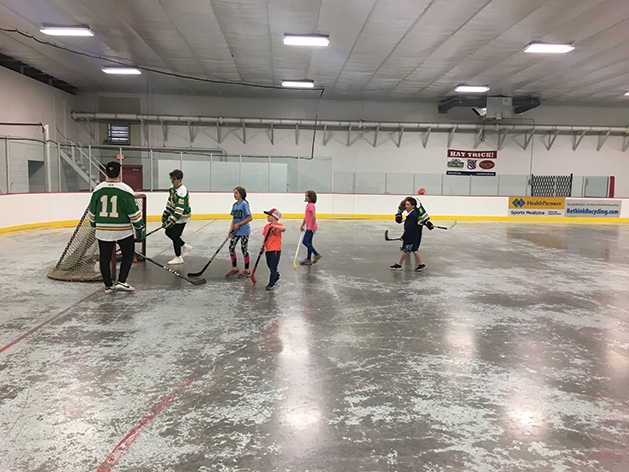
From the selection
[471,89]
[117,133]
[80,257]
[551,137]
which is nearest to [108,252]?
[80,257]

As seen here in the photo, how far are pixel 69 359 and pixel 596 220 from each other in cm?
2242

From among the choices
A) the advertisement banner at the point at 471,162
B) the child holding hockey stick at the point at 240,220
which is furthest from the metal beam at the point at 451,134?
the child holding hockey stick at the point at 240,220

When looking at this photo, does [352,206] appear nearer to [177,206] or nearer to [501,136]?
[501,136]

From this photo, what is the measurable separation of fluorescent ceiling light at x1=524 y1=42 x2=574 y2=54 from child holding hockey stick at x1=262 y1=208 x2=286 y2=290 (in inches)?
388

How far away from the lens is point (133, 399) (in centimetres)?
306

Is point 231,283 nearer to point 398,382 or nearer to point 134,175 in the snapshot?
point 398,382

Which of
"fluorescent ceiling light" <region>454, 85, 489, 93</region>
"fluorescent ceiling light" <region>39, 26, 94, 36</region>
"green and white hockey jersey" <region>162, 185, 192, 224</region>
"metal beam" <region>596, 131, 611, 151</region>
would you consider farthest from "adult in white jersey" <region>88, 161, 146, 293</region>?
"metal beam" <region>596, 131, 611, 151</region>

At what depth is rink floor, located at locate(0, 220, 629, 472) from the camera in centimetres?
251

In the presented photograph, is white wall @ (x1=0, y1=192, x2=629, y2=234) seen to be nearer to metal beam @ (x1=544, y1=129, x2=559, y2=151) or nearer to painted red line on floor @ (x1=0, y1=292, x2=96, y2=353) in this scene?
metal beam @ (x1=544, y1=129, x2=559, y2=151)

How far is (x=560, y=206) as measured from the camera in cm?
2042

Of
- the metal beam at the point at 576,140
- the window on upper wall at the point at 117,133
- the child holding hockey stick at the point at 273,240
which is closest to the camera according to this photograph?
the child holding hockey stick at the point at 273,240

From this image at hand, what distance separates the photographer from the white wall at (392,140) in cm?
2067

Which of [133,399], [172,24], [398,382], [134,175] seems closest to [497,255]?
[398,382]

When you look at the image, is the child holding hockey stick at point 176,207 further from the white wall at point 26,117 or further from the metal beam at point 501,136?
the metal beam at point 501,136
